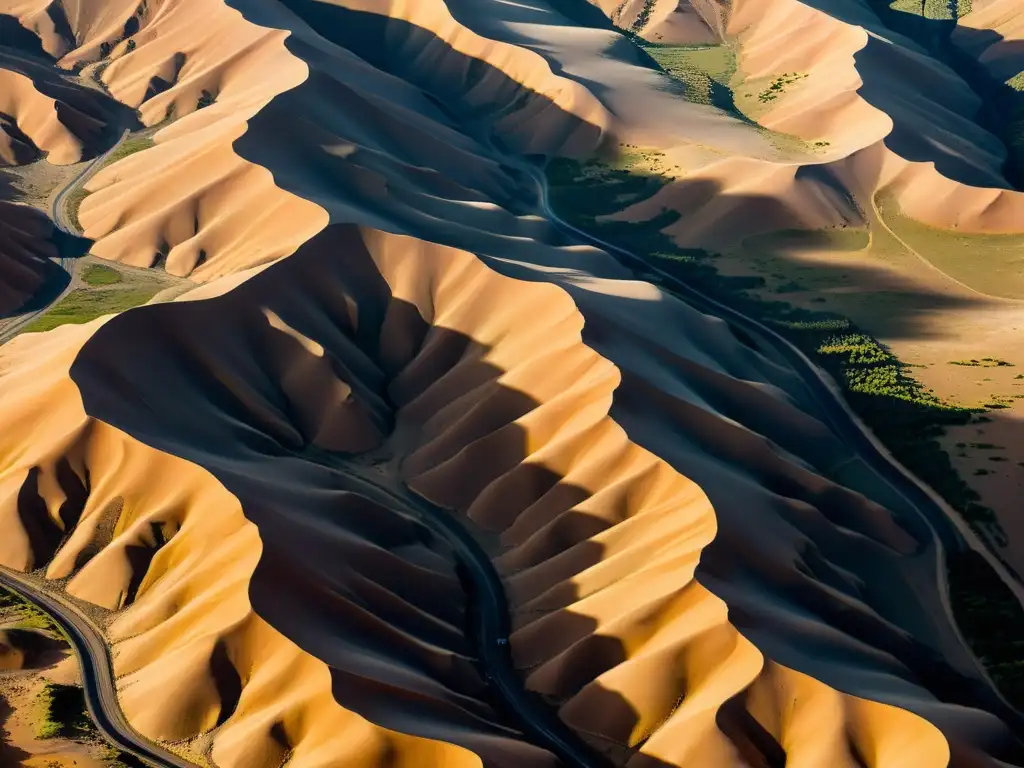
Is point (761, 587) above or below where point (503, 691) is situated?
above

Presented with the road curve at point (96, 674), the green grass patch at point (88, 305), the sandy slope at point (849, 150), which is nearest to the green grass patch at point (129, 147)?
the green grass patch at point (88, 305)

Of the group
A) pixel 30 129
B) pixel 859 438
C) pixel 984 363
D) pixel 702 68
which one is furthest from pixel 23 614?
pixel 702 68

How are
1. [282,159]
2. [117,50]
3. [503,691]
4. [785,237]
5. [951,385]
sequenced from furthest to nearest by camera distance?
1. [117,50]
2. [785,237]
3. [282,159]
4. [951,385]
5. [503,691]

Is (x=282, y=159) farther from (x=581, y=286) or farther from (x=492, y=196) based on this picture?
(x=581, y=286)

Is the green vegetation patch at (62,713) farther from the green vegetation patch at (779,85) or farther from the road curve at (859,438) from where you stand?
the green vegetation patch at (779,85)

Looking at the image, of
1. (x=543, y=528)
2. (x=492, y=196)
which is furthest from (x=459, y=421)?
(x=492, y=196)

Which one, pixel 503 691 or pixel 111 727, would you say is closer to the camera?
pixel 111 727

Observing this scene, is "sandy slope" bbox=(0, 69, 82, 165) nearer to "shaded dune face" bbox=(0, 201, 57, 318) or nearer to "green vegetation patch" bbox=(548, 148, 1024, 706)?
"shaded dune face" bbox=(0, 201, 57, 318)

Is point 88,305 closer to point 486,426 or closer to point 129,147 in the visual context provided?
point 486,426
